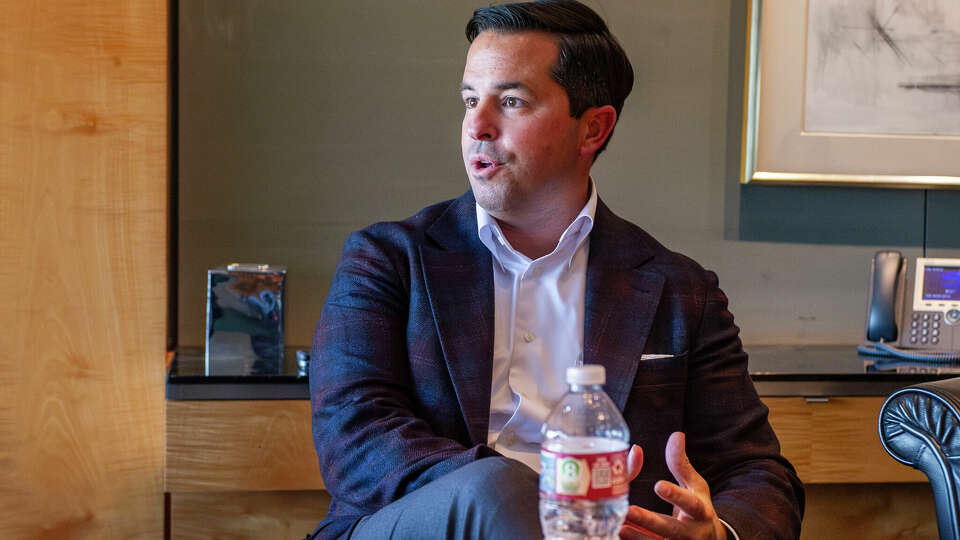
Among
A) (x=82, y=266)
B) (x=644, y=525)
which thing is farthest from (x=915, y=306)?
(x=82, y=266)

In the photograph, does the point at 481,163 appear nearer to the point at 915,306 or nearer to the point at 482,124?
the point at 482,124

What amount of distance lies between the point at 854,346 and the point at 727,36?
1009mm

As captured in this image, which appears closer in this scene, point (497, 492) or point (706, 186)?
point (497, 492)

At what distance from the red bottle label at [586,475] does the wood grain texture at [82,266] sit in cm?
133

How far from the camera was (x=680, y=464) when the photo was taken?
135 cm

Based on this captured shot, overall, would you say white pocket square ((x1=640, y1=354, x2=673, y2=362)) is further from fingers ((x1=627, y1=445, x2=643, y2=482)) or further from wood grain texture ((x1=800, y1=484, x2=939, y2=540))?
wood grain texture ((x1=800, y1=484, x2=939, y2=540))

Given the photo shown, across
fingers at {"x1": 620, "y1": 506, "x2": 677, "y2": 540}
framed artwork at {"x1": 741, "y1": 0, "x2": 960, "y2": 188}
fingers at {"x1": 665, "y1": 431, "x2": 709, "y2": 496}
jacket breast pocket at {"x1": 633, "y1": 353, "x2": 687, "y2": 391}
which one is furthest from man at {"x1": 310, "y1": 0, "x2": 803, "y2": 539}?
framed artwork at {"x1": 741, "y1": 0, "x2": 960, "y2": 188}

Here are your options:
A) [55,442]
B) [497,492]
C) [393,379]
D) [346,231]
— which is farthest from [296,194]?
[497,492]

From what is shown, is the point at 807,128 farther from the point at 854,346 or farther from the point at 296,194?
the point at 296,194

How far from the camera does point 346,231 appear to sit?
2.65 m

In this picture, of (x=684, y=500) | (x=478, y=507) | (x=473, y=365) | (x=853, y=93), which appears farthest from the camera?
(x=853, y=93)

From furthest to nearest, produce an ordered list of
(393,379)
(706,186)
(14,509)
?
(706,186)
(14,509)
(393,379)

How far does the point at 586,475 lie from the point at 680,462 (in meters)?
0.37

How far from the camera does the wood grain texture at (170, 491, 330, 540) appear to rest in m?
2.13
